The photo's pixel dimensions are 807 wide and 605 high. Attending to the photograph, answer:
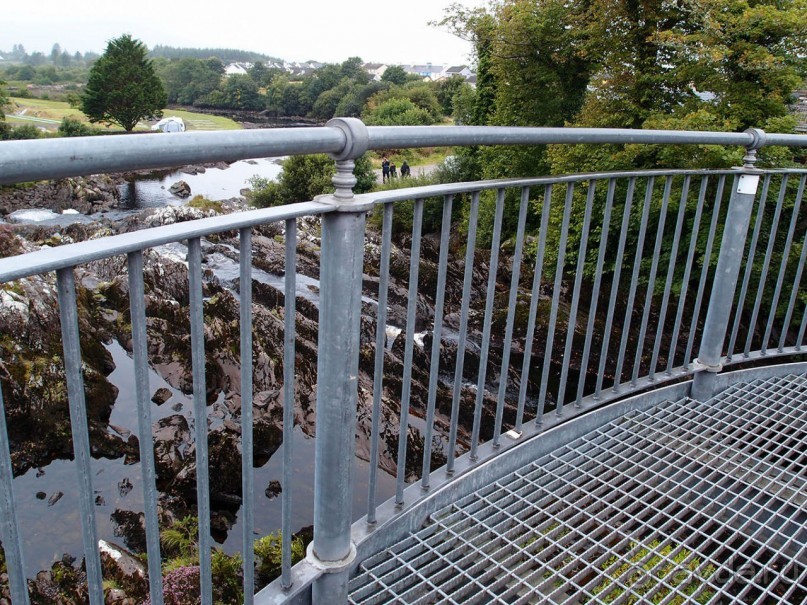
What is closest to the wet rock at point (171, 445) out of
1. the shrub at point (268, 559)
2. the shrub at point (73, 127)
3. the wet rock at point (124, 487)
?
the wet rock at point (124, 487)

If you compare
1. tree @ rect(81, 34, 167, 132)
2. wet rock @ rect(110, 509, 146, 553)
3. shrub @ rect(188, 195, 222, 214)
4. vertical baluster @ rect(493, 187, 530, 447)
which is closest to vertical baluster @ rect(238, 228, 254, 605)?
vertical baluster @ rect(493, 187, 530, 447)

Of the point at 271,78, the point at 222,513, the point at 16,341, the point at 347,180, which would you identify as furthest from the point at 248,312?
the point at 271,78

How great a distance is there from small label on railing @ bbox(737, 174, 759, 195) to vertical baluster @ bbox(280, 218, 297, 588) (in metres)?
2.23

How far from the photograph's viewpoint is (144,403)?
1093mm

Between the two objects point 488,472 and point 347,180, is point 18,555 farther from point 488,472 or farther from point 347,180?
point 488,472

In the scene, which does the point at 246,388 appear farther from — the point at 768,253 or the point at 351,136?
the point at 768,253

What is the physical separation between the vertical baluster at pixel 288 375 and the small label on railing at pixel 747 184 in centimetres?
223

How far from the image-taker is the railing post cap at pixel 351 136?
126 centimetres

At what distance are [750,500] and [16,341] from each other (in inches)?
296

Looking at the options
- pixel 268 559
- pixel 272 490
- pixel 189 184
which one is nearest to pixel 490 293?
pixel 268 559

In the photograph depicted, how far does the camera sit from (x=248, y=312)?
1291mm

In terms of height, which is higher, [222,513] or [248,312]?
[248,312]

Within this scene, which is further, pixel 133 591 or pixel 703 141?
pixel 133 591

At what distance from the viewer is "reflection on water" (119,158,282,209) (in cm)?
2617
